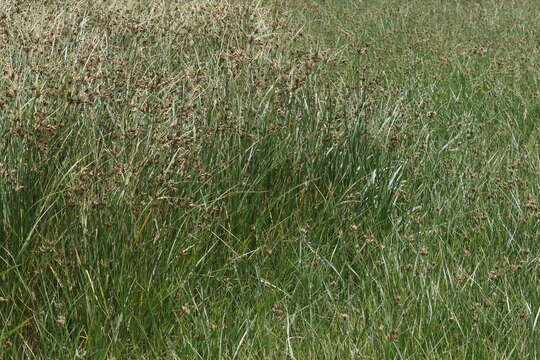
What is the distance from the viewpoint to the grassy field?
9.08ft

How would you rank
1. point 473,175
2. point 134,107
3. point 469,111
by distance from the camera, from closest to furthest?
point 134,107 < point 473,175 < point 469,111

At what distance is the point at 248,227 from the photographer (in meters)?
3.59

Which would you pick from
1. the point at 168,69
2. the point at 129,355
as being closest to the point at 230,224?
the point at 129,355

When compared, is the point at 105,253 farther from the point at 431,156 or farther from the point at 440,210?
the point at 431,156

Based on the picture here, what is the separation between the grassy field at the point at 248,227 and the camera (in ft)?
9.08

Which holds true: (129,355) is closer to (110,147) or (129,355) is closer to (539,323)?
(110,147)

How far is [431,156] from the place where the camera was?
4258mm

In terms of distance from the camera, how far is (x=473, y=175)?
412 centimetres

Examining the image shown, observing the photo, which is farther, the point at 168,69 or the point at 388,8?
the point at 388,8

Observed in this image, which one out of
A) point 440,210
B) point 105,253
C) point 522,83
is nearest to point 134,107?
point 105,253

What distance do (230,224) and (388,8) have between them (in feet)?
22.1

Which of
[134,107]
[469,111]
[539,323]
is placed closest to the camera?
[539,323]

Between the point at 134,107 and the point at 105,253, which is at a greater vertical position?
the point at 134,107

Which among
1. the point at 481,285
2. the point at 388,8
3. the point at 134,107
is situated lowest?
the point at 388,8
